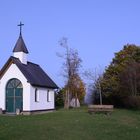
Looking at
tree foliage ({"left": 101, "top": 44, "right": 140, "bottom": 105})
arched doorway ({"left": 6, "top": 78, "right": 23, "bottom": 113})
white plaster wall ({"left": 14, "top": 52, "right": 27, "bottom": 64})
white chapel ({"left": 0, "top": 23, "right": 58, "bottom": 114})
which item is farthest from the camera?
tree foliage ({"left": 101, "top": 44, "right": 140, "bottom": 105})

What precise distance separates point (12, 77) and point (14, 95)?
1.95m

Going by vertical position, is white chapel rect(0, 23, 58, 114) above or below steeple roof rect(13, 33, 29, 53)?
below

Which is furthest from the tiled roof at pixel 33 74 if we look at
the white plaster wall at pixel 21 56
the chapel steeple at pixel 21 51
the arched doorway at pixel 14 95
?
the arched doorway at pixel 14 95

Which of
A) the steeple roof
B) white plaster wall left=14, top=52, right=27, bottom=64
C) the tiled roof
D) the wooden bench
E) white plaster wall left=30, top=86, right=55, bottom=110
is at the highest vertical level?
the steeple roof

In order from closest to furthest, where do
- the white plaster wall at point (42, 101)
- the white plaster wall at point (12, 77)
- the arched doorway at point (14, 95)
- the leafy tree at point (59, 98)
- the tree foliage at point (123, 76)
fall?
1. the white plaster wall at point (12, 77)
2. the arched doorway at point (14, 95)
3. the white plaster wall at point (42, 101)
4. the tree foliage at point (123, 76)
5. the leafy tree at point (59, 98)

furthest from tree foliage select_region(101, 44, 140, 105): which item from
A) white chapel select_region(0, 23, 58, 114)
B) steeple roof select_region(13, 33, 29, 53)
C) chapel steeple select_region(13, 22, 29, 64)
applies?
steeple roof select_region(13, 33, 29, 53)

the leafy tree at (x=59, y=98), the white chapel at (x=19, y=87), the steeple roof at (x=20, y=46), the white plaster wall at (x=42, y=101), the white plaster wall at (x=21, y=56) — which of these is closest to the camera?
the white chapel at (x=19, y=87)

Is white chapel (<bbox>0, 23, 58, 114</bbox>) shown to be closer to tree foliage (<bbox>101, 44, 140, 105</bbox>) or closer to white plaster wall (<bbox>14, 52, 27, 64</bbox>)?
white plaster wall (<bbox>14, 52, 27, 64</bbox>)

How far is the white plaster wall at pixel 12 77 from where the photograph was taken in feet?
118

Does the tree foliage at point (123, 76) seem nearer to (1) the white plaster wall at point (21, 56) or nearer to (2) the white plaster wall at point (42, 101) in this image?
(2) the white plaster wall at point (42, 101)

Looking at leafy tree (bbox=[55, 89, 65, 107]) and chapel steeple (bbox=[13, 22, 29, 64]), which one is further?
leafy tree (bbox=[55, 89, 65, 107])

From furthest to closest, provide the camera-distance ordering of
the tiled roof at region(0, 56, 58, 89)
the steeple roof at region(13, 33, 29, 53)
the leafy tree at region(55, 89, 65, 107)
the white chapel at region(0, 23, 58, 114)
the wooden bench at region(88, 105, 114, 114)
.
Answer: the leafy tree at region(55, 89, 65, 107) → the steeple roof at region(13, 33, 29, 53) → the tiled roof at region(0, 56, 58, 89) → the white chapel at region(0, 23, 58, 114) → the wooden bench at region(88, 105, 114, 114)

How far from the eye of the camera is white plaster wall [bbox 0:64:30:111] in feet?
118

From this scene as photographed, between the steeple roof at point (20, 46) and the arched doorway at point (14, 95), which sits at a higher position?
the steeple roof at point (20, 46)
